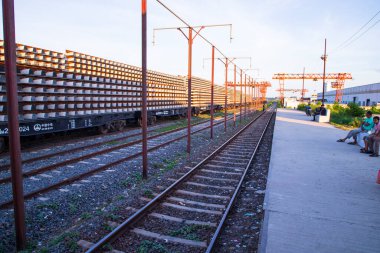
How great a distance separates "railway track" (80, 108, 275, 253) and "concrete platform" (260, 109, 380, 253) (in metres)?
0.91

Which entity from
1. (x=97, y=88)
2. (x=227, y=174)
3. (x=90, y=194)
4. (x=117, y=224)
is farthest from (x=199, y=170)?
(x=97, y=88)

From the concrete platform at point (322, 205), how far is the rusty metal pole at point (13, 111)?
3.54 meters

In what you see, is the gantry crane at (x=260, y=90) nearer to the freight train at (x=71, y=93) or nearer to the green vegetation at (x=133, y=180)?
the freight train at (x=71, y=93)

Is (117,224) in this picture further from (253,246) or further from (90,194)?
(253,246)

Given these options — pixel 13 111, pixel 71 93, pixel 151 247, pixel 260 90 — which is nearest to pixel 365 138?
pixel 151 247

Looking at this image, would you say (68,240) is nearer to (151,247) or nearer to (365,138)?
(151,247)

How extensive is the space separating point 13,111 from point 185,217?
3.34 metres

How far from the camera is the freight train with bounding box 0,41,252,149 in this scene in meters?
9.70

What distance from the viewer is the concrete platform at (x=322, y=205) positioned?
399cm

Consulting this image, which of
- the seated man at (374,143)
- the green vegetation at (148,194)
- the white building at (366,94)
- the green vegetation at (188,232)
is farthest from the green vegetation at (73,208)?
the white building at (366,94)

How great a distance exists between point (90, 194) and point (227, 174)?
3773 mm

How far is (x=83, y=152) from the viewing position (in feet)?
33.4

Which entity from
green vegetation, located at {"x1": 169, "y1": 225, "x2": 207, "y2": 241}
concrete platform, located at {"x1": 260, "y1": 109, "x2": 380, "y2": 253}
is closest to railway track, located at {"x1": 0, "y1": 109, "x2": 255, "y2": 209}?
green vegetation, located at {"x1": 169, "y1": 225, "x2": 207, "y2": 241}

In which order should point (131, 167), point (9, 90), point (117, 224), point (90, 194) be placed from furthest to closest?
point (131, 167) → point (90, 194) → point (117, 224) → point (9, 90)
